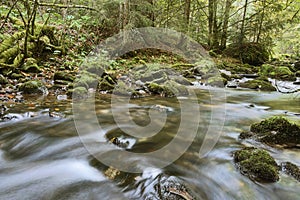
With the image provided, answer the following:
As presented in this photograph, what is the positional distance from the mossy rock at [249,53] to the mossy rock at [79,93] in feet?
42.6

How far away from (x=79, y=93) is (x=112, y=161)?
369cm

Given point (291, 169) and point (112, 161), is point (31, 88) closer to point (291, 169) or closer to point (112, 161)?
point (112, 161)

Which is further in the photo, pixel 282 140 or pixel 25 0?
pixel 25 0

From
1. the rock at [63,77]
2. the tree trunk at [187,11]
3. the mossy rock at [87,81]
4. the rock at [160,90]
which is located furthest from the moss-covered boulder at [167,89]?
the tree trunk at [187,11]

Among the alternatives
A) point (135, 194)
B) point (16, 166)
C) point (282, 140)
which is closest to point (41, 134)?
point (16, 166)

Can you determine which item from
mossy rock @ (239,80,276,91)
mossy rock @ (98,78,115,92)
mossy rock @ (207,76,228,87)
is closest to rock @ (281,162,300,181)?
mossy rock @ (98,78,115,92)

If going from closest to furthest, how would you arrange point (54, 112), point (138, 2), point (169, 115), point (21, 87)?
point (54, 112)
point (169, 115)
point (21, 87)
point (138, 2)

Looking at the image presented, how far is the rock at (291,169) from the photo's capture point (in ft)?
8.97

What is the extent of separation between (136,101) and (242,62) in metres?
12.1

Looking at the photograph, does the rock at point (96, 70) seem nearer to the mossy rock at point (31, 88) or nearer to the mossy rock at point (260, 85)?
the mossy rock at point (31, 88)

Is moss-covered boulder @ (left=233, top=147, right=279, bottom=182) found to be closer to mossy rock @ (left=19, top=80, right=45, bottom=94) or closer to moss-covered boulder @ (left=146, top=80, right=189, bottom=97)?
moss-covered boulder @ (left=146, top=80, right=189, bottom=97)

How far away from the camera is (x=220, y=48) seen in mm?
17859

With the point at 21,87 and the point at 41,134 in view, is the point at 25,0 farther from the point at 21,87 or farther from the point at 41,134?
the point at 41,134

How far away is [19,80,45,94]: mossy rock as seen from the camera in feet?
20.2
